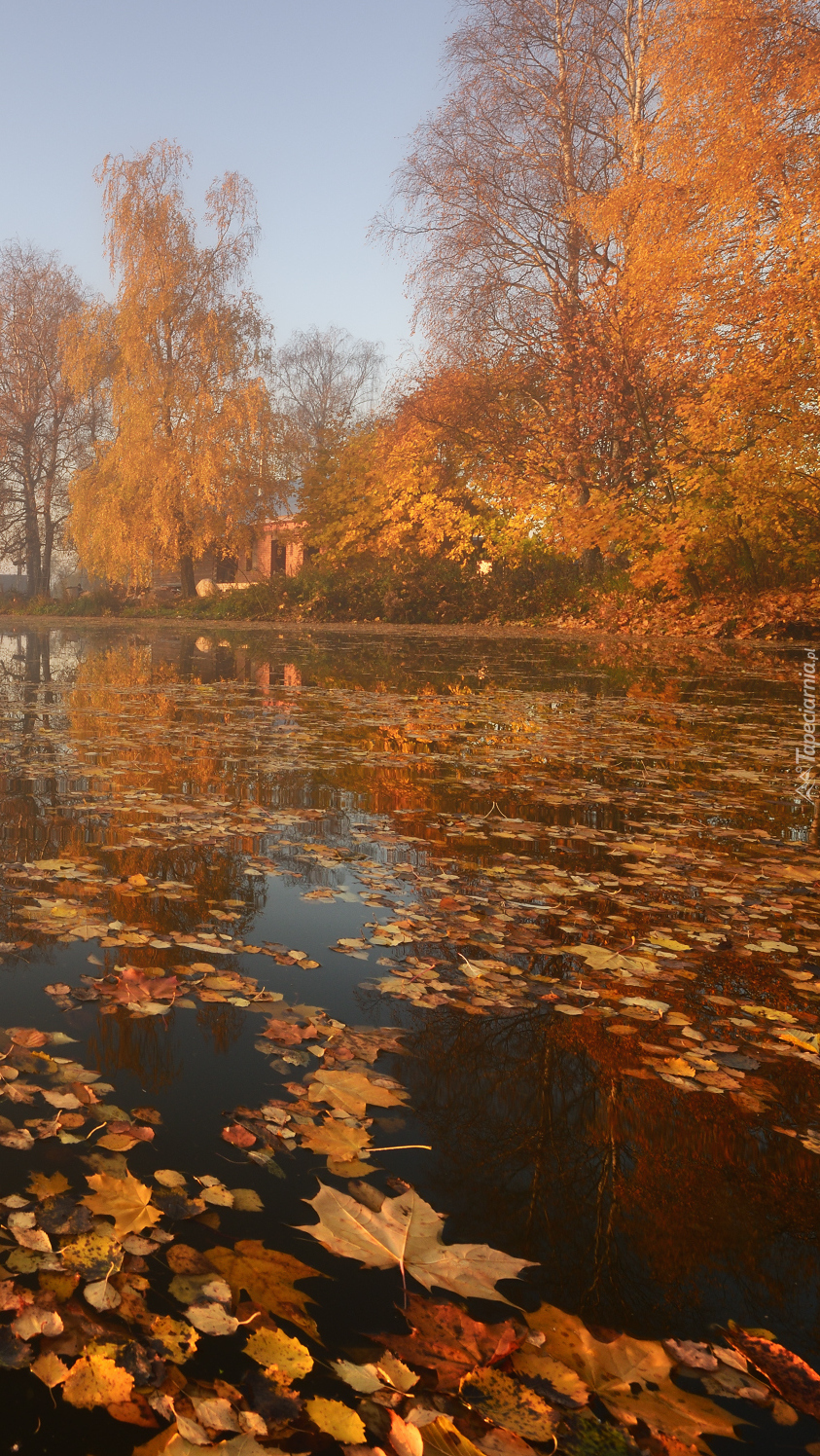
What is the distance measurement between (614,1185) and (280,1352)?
897mm

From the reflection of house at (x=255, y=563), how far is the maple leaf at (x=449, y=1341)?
31806 millimetres

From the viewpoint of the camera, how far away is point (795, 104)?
626 inches

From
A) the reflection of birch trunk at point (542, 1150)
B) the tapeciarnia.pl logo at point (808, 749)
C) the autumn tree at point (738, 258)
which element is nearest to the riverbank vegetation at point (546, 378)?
the autumn tree at point (738, 258)

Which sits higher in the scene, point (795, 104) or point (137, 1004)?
point (795, 104)

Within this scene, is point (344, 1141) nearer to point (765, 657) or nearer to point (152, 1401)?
point (152, 1401)


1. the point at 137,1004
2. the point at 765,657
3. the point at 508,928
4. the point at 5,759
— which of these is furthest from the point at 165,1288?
the point at 765,657

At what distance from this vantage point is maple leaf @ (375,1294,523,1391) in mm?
1510

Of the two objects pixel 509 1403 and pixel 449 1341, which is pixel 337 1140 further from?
pixel 509 1403

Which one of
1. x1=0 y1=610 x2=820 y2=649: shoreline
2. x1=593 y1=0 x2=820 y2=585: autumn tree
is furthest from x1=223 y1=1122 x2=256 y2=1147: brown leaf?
x1=0 y1=610 x2=820 y2=649: shoreline

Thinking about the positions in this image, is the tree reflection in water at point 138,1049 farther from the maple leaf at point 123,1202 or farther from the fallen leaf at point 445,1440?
the fallen leaf at point 445,1440

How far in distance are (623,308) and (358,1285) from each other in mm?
21819

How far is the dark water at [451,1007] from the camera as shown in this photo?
5.93 feet

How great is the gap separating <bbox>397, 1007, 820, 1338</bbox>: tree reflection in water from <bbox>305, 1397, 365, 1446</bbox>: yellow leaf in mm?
475

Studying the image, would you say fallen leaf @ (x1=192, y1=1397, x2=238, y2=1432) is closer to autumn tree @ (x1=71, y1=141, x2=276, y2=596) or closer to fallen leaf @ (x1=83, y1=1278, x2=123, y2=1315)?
fallen leaf @ (x1=83, y1=1278, x2=123, y2=1315)
